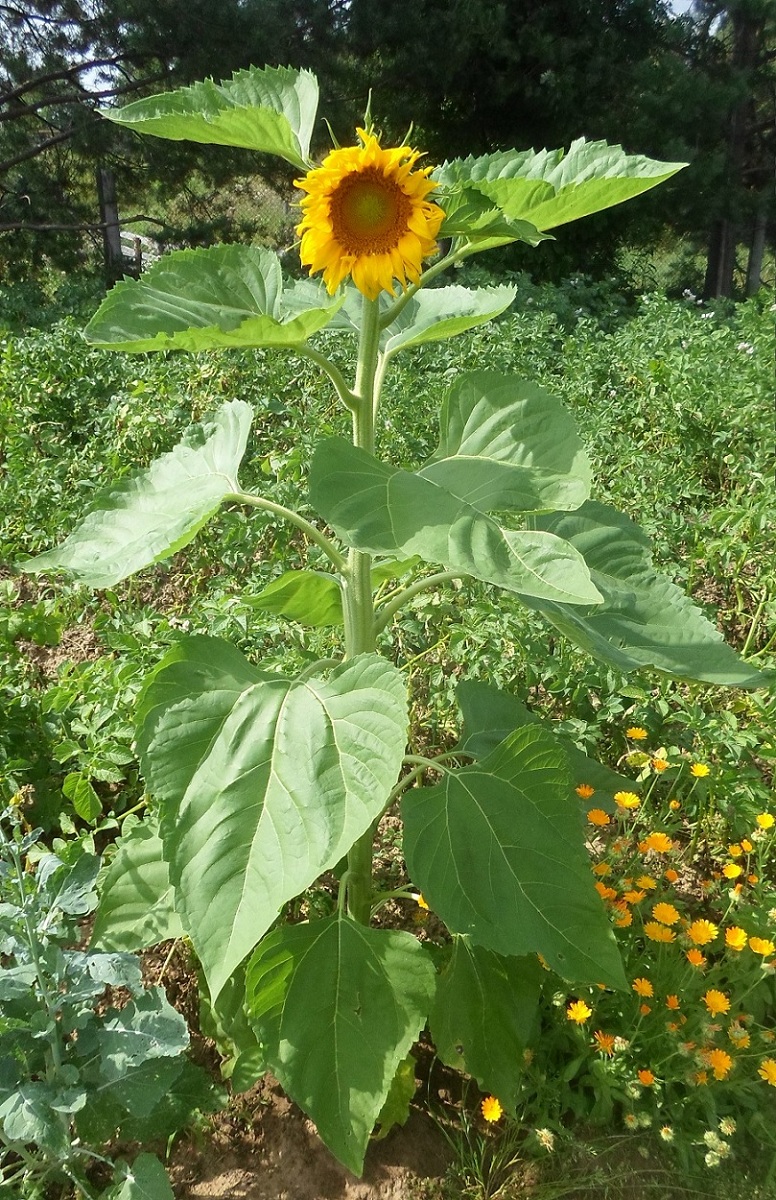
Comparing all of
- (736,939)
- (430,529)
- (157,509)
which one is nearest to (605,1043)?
(736,939)

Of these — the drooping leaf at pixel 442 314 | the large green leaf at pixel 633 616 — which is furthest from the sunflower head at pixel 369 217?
the large green leaf at pixel 633 616

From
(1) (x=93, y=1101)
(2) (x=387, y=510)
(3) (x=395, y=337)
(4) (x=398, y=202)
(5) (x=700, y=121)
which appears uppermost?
(5) (x=700, y=121)

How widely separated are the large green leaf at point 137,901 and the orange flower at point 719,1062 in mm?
910

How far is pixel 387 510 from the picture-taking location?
1023mm

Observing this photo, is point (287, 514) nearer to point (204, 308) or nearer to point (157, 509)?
point (157, 509)

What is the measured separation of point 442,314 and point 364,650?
541mm

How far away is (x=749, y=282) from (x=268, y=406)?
9.15 m

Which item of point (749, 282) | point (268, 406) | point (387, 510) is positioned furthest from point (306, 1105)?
point (749, 282)

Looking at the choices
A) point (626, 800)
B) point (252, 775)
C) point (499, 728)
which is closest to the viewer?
point (252, 775)

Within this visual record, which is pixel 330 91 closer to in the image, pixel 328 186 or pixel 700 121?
pixel 700 121

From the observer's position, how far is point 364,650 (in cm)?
140

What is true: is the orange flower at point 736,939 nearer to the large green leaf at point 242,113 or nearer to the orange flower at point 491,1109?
the orange flower at point 491,1109

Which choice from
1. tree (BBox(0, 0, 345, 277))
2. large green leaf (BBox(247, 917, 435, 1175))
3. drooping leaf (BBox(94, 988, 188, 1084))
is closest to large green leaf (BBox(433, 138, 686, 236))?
→ large green leaf (BBox(247, 917, 435, 1175))

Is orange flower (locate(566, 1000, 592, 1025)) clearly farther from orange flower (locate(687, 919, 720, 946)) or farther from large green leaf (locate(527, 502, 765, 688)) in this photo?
large green leaf (locate(527, 502, 765, 688))
